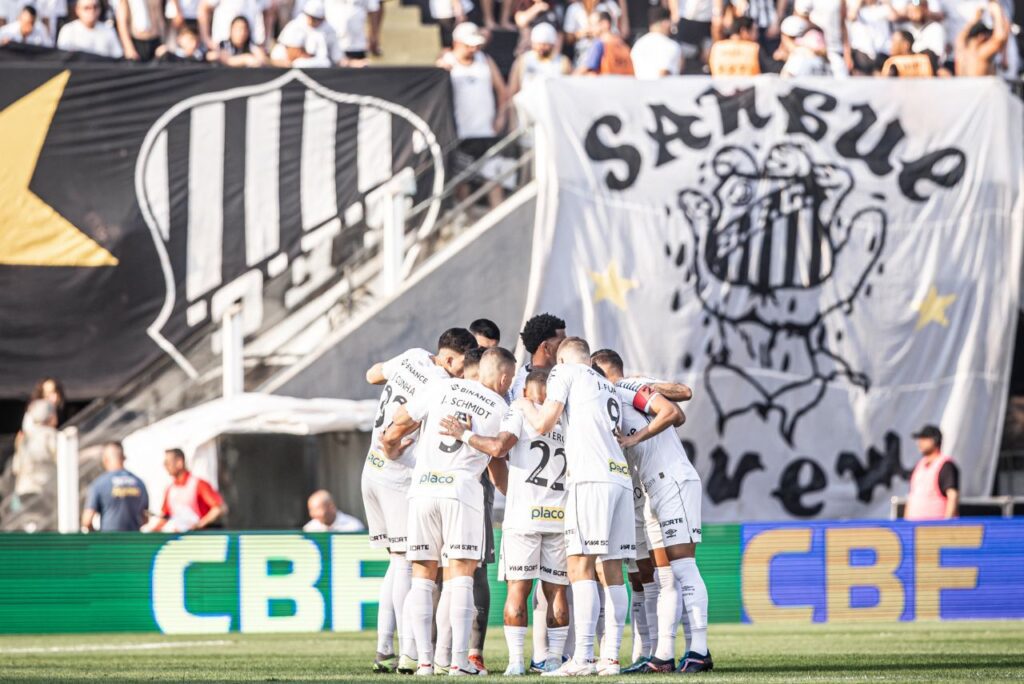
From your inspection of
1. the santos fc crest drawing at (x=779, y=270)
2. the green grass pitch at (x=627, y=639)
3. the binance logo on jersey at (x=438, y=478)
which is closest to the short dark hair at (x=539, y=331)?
the binance logo on jersey at (x=438, y=478)

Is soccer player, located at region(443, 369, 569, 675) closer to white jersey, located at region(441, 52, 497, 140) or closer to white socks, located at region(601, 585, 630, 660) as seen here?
white socks, located at region(601, 585, 630, 660)

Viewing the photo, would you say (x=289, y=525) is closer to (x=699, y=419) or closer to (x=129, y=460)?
(x=129, y=460)

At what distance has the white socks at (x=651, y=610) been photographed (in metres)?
11.5

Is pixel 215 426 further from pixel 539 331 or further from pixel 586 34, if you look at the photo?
pixel 539 331

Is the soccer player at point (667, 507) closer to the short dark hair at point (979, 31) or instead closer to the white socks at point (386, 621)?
the white socks at point (386, 621)

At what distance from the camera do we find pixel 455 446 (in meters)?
10.8

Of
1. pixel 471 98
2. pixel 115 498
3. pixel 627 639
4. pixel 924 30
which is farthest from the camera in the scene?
pixel 924 30

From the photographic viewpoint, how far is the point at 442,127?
20.7 metres

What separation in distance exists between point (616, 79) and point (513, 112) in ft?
4.48

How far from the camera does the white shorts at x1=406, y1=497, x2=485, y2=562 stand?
1074 cm

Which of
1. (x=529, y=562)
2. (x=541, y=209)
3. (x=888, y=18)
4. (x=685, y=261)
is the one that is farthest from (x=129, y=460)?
(x=888, y=18)

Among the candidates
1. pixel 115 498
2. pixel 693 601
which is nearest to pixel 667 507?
pixel 693 601

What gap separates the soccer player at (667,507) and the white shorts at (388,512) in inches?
58.4

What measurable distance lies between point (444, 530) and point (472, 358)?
105 cm
